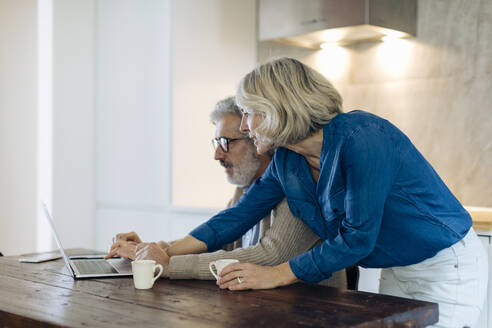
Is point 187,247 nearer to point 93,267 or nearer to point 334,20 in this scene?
point 93,267

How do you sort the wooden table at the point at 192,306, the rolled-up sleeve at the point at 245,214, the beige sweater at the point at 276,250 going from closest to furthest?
1. the wooden table at the point at 192,306
2. the beige sweater at the point at 276,250
3. the rolled-up sleeve at the point at 245,214

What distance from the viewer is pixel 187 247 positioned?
80.0 inches

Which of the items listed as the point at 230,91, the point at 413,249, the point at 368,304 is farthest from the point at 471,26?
the point at 368,304

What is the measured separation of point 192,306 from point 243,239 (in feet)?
3.08

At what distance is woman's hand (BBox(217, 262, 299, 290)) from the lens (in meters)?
1.60

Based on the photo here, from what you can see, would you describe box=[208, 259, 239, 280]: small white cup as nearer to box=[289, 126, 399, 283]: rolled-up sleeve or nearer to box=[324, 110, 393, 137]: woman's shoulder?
box=[289, 126, 399, 283]: rolled-up sleeve

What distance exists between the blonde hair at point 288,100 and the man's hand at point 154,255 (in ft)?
1.65

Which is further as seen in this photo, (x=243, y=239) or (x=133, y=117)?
(x=133, y=117)

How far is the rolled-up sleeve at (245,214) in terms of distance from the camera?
1.99 metres

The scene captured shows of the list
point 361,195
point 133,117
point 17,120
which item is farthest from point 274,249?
point 17,120

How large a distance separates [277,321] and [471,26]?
2.38 meters

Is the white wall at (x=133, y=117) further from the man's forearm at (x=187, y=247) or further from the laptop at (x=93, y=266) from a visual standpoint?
the man's forearm at (x=187, y=247)

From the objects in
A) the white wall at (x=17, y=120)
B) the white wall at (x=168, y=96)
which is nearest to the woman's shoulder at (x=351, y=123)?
the white wall at (x=168, y=96)

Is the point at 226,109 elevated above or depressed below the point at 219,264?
above
